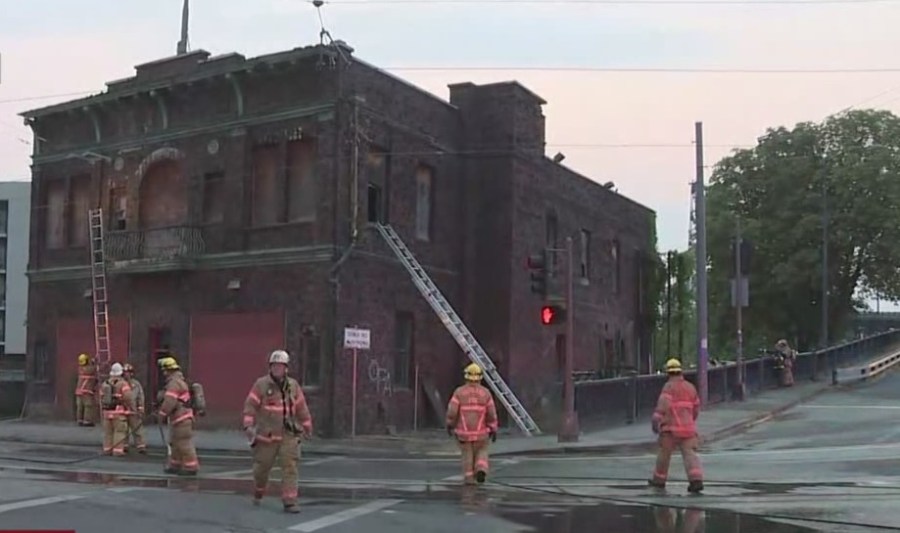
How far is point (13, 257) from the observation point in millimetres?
46875

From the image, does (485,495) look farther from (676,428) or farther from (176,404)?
(176,404)

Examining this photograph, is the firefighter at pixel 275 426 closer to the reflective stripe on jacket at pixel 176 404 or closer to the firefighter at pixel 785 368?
the reflective stripe on jacket at pixel 176 404

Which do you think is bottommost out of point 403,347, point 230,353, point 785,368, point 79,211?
point 785,368

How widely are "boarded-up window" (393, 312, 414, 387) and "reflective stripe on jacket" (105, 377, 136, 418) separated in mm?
8305

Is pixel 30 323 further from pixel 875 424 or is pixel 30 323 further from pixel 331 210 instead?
pixel 875 424

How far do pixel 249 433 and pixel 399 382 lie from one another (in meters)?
15.3

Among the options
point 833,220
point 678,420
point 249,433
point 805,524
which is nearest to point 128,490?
point 249,433

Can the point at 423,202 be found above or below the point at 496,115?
below

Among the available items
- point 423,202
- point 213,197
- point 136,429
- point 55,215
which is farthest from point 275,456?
point 55,215

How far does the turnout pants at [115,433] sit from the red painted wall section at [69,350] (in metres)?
10.4

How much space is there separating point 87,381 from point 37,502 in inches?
655

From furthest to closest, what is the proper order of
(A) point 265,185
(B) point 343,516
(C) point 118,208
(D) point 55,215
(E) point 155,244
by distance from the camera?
1. (D) point 55,215
2. (C) point 118,208
3. (E) point 155,244
4. (A) point 265,185
5. (B) point 343,516

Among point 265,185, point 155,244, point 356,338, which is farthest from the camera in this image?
point 155,244

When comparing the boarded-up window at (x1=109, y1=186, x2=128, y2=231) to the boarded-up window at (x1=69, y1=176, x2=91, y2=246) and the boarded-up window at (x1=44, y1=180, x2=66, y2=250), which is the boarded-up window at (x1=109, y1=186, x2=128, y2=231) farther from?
the boarded-up window at (x1=44, y1=180, x2=66, y2=250)
